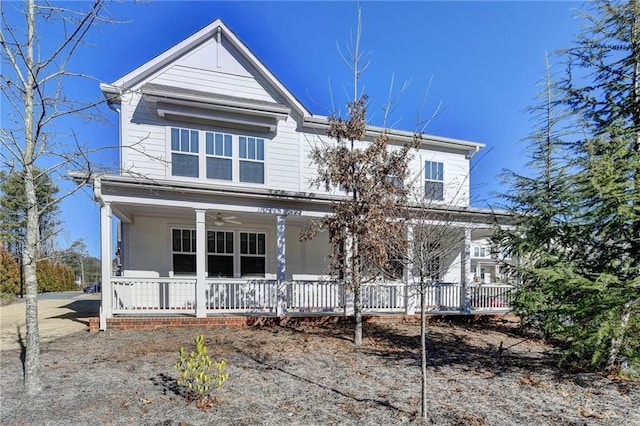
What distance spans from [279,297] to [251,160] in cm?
446

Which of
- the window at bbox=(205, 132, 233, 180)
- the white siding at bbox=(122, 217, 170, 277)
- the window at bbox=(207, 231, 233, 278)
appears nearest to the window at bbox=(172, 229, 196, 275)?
the white siding at bbox=(122, 217, 170, 277)

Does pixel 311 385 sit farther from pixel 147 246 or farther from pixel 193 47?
pixel 193 47

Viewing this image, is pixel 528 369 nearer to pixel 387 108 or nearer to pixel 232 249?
pixel 387 108

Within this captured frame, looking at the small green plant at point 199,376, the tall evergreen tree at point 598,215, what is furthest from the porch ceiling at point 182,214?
the tall evergreen tree at point 598,215

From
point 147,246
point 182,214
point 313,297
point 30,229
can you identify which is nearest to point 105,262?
point 147,246

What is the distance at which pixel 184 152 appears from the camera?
1009cm

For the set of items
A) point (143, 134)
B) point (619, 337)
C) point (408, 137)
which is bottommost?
point (619, 337)

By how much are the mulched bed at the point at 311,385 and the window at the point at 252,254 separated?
12.1ft

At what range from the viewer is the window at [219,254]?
441 inches

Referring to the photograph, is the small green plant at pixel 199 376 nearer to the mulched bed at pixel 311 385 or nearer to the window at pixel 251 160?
the mulched bed at pixel 311 385

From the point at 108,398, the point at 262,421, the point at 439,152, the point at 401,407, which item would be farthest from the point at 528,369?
the point at 439,152

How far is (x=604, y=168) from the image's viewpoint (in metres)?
4.92

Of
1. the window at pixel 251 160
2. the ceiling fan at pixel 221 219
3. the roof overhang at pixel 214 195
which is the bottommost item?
the ceiling fan at pixel 221 219

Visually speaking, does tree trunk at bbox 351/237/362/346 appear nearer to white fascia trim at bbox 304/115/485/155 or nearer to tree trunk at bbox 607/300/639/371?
tree trunk at bbox 607/300/639/371
